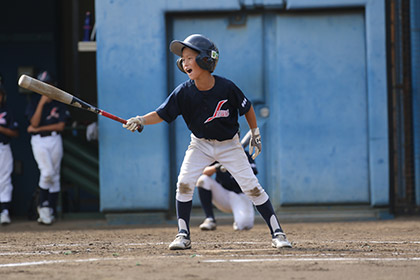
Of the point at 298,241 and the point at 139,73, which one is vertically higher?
the point at 139,73

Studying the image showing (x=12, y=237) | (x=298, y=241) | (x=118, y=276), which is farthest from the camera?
(x=12, y=237)

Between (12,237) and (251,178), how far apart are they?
305 cm

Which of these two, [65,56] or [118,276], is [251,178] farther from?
[65,56]

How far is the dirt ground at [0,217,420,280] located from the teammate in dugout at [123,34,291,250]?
12.4 inches

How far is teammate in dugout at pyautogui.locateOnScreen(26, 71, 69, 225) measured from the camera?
9336 mm

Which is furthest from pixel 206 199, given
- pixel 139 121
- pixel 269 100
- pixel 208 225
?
pixel 139 121

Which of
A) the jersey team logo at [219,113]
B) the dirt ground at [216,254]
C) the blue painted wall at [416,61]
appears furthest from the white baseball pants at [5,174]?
the blue painted wall at [416,61]

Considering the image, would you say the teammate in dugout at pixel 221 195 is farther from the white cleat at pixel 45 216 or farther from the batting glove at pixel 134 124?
the batting glove at pixel 134 124

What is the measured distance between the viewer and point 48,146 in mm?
9406

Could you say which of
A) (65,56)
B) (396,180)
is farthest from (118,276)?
(65,56)

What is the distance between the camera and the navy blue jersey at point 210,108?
5.92m

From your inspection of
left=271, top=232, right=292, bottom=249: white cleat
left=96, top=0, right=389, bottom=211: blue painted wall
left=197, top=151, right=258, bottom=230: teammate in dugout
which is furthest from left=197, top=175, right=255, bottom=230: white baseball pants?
left=271, top=232, right=292, bottom=249: white cleat

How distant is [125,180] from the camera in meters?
9.33

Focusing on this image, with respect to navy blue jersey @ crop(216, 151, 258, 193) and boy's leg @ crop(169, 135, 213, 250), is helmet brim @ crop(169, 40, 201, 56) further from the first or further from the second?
navy blue jersey @ crop(216, 151, 258, 193)
